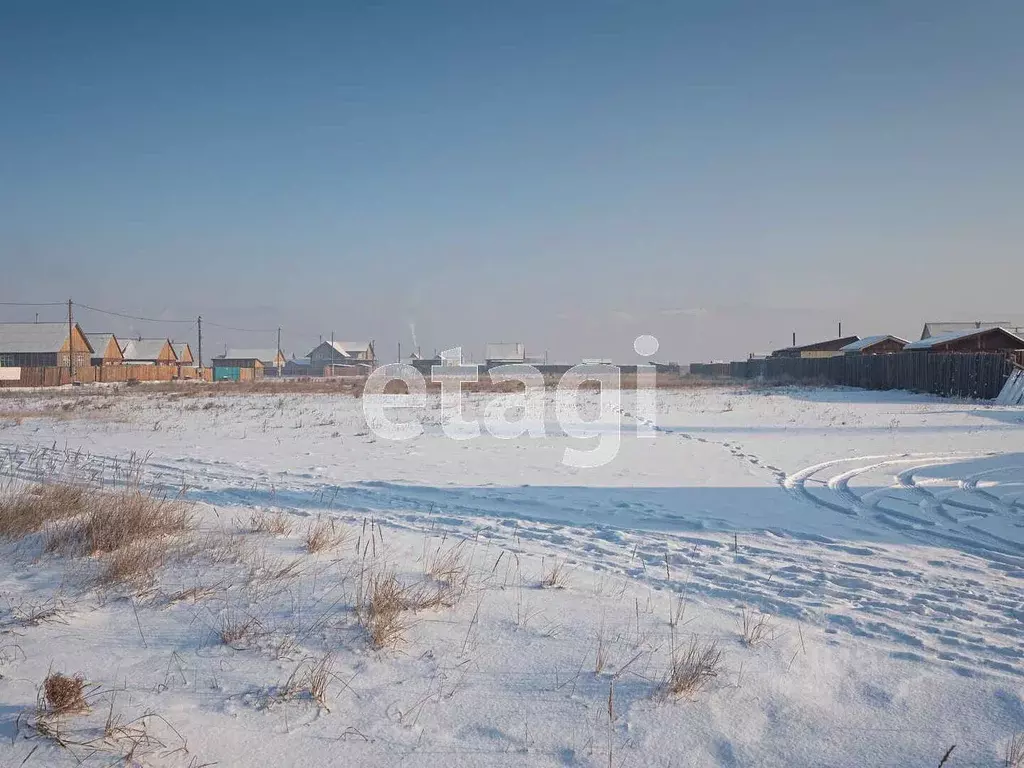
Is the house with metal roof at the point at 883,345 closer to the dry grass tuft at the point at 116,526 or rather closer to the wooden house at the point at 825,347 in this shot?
the wooden house at the point at 825,347

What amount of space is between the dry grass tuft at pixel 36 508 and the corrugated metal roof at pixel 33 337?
61830 mm

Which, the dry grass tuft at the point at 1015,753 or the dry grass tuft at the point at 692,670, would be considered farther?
the dry grass tuft at the point at 692,670

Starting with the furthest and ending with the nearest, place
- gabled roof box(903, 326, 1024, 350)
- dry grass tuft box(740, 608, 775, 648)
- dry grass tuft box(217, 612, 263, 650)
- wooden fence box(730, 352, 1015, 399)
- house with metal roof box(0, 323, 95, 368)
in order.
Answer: house with metal roof box(0, 323, 95, 368) → gabled roof box(903, 326, 1024, 350) → wooden fence box(730, 352, 1015, 399) → dry grass tuft box(740, 608, 775, 648) → dry grass tuft box(217, 612, 263, 650)

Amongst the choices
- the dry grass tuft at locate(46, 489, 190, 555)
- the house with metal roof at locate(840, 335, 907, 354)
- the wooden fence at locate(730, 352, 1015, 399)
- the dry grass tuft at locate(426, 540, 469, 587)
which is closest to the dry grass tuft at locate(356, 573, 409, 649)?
the dry grass tuft at locate(426, 540, 469, 587)

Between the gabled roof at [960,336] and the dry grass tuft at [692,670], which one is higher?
the gabled roof at [960,336]

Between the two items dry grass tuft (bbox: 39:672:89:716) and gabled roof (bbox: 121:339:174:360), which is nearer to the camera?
dry grass tuft (bbox: 39:672:89:716)

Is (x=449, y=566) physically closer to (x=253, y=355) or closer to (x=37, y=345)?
(x=37, y=345)

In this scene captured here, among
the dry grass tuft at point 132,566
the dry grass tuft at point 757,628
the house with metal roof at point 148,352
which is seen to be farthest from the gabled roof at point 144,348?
the dry grass tuft at point 757,628

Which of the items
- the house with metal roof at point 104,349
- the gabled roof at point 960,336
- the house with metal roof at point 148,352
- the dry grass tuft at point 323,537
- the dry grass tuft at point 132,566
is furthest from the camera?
the house with metal roof at point 148,352

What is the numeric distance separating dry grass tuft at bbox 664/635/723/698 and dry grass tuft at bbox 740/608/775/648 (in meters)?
0.27

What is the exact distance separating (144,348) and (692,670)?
86069 millimetres

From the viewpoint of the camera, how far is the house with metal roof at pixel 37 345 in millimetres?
56625

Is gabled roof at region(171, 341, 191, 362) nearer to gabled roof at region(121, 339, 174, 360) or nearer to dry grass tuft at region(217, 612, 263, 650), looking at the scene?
gabled roof at region(121, 339, 174, 360)

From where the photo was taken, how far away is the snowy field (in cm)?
249
